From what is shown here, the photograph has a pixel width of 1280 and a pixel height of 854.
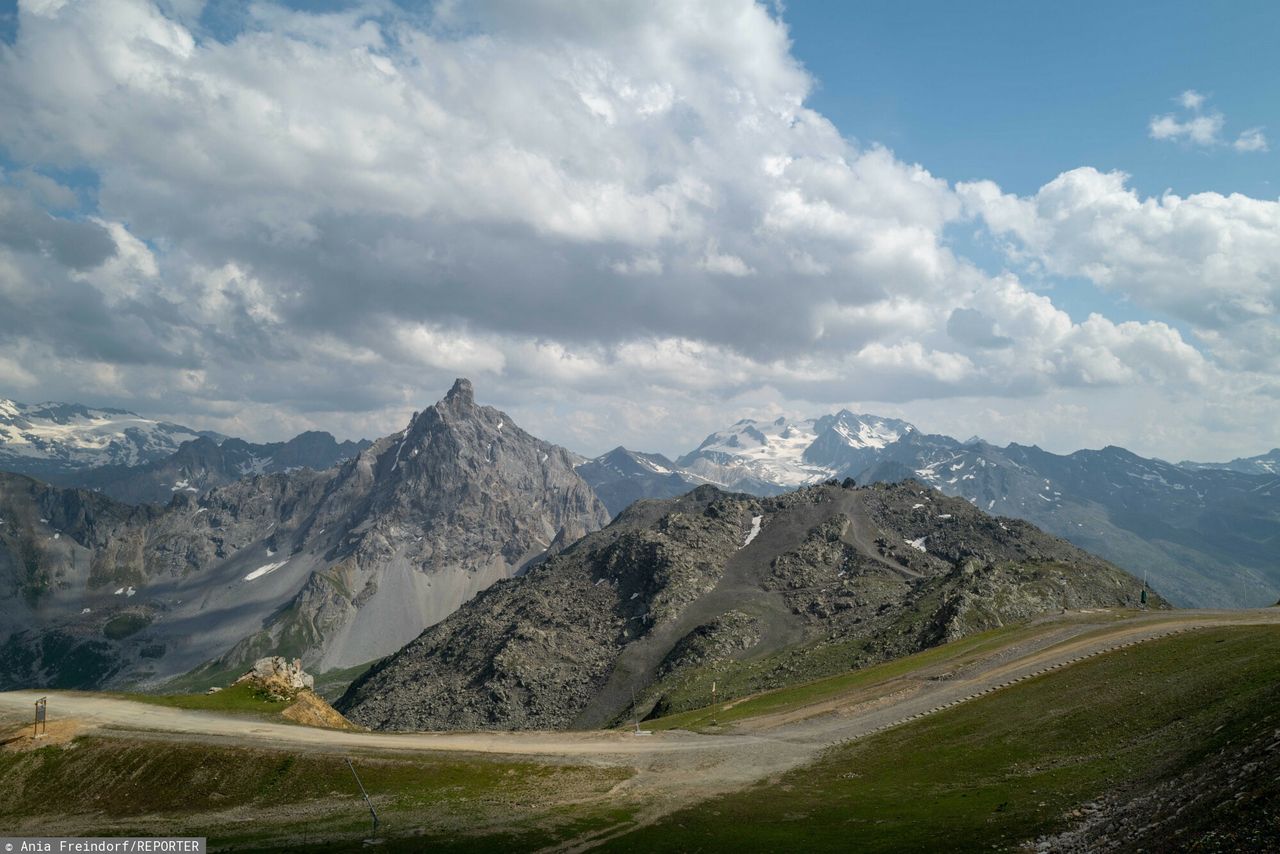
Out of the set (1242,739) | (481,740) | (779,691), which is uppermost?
(1242,739)

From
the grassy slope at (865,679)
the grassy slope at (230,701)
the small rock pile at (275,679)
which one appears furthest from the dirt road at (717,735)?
the small rock pile at (275,679)

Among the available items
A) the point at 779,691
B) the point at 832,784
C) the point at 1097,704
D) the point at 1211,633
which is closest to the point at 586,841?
the point at 832,784

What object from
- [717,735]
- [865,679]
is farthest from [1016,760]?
[865,679]

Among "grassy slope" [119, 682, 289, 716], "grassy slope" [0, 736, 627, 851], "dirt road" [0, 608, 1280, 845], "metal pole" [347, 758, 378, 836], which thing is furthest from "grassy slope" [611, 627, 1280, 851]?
"grassy slope" [119, 682, 289, 716]

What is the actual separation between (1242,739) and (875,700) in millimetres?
53169

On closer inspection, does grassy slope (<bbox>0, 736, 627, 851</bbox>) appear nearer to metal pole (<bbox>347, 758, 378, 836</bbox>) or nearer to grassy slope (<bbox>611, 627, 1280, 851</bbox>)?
metal pole (<bbox>347, 758, 378, 836</bbox>)

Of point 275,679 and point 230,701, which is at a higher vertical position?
point 275,679

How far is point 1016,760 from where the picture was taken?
187ft

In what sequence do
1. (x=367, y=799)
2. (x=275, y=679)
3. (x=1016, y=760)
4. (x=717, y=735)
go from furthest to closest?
(x=275, y=679) < (x=717, y=735) < (x=367, y=799) < (x=1016, y=760)

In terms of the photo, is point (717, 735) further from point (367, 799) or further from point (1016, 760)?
point (367, 799)

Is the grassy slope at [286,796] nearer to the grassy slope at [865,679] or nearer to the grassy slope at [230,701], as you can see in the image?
the grassy slope at [230,701]

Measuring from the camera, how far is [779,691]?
422ft

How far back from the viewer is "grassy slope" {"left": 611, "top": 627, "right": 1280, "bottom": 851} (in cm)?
4388

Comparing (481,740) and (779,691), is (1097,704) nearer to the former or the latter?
(481,740)
